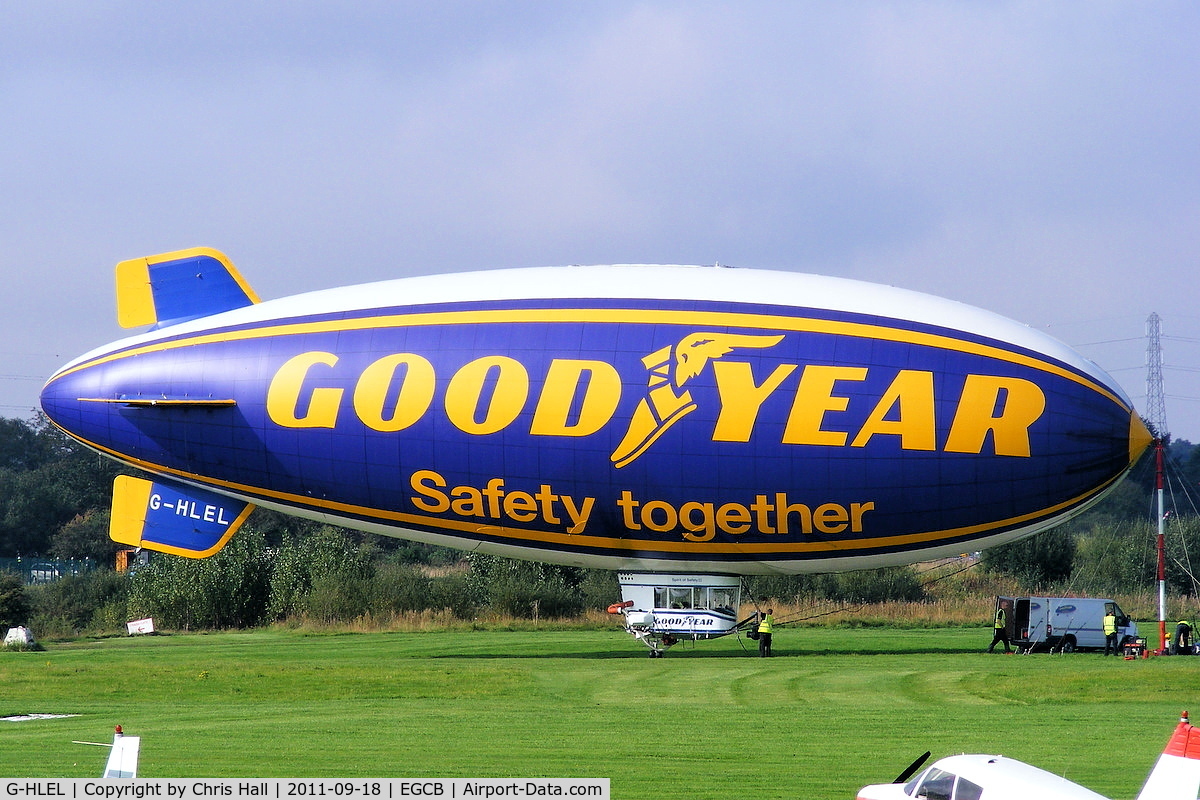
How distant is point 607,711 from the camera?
2844 centimetres

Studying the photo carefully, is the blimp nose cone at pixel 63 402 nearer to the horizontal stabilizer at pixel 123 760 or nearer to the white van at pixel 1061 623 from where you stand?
the horizontal stabilizer at pixel 123 760

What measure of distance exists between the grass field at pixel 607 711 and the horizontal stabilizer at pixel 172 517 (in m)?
3.70

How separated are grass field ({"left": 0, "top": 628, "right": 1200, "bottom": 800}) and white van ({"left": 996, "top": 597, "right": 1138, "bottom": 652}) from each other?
6.03ft

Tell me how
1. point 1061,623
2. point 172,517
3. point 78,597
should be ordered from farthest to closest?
point 78,597
point 1061,623
point 172,517

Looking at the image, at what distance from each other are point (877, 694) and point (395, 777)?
51.4 ft

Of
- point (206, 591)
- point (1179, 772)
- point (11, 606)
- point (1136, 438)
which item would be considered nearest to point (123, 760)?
point (1179, 772)

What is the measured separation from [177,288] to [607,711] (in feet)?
63.6

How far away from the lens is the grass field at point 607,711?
2067 cm

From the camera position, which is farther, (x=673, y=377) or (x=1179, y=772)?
(x=673, y=377)

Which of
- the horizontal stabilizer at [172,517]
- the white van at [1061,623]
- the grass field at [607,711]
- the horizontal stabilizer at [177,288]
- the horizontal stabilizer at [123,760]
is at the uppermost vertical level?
the horizontal stabilizer at [177,288]

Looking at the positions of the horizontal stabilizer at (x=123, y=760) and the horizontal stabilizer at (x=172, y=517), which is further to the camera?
the horizontal stabilizer at (x=172, y=517)

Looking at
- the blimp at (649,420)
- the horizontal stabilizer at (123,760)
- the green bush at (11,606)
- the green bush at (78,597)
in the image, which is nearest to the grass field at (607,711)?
the blimp at (649,420)

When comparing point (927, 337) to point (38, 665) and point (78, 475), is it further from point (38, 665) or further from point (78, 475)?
point (78, 475)

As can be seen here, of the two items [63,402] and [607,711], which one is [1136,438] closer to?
[607,711]
